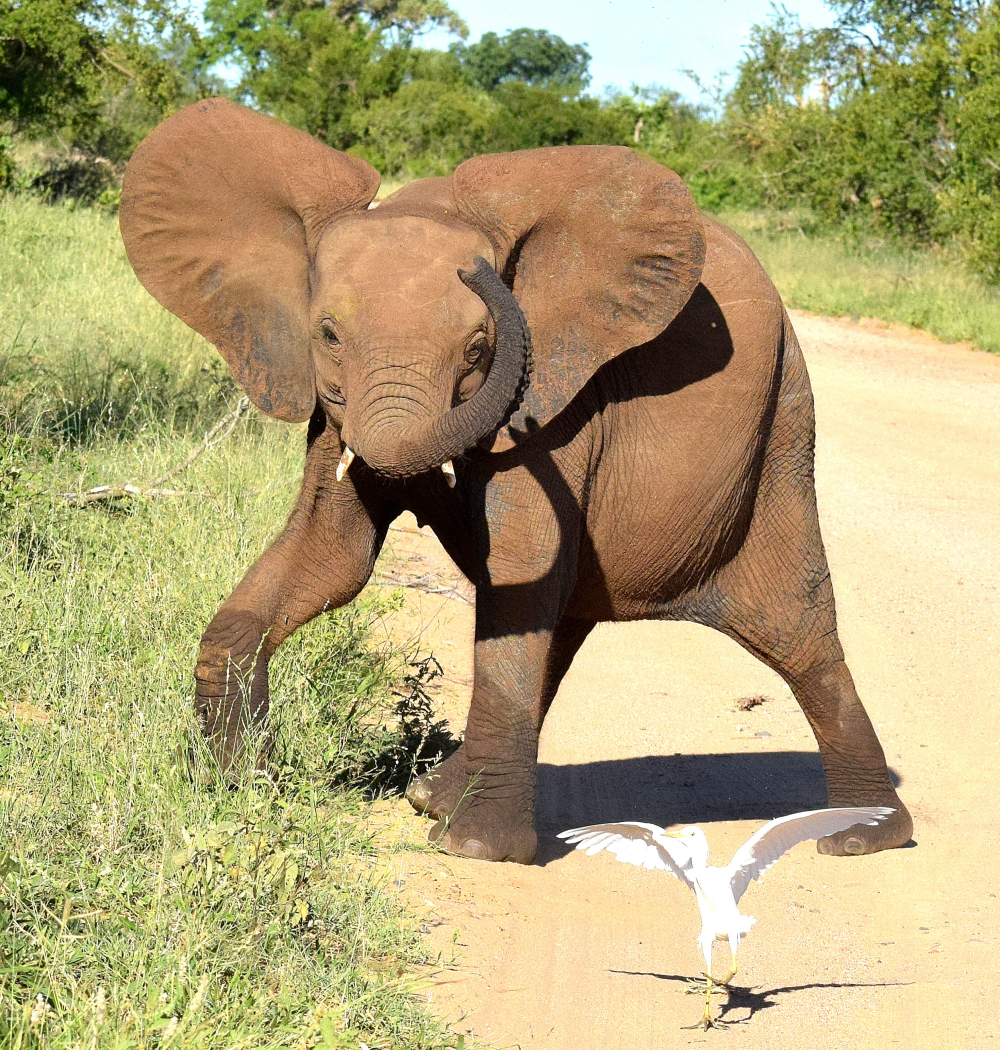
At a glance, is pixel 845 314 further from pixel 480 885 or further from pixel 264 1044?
pixel 264 1044

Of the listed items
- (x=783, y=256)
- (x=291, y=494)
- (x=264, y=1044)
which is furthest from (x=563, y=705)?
(x=783, y=256)

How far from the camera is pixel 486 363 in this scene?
4250mm

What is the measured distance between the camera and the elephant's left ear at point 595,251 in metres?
4.55

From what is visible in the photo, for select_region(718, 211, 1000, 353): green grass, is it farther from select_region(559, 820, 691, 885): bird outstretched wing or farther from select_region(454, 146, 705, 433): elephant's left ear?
select_region(559, 820, 691, 885): bird outstretched wing

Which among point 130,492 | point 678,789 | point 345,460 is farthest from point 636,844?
point 130,492

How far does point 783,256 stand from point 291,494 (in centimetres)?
1378

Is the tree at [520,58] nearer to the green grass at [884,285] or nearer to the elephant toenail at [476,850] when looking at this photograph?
the green grass at [884,285]

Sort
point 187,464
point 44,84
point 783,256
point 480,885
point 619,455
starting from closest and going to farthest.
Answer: point 480,885 < point 619,455 < point 187,464 < point 44,84 < point 783,256

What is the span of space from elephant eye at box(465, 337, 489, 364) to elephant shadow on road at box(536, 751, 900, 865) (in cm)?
166

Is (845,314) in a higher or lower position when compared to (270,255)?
lower

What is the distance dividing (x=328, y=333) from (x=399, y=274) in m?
0.26

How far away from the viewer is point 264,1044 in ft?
10.1

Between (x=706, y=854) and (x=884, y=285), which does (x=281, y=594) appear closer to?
(x=706, y=854)

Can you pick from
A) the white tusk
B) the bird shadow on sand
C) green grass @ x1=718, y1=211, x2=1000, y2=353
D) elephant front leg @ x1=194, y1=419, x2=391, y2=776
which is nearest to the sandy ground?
the bird shadow on sand
